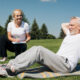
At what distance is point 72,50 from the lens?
217 inches

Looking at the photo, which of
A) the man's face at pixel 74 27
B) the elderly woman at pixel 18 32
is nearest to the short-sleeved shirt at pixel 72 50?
the man's face at pixel 74 27

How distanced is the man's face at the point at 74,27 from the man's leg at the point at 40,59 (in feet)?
2.77

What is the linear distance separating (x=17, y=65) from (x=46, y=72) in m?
0.87

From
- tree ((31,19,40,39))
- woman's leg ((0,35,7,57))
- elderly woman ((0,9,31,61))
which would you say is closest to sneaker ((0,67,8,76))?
elderly woman ((0,9,31,61))

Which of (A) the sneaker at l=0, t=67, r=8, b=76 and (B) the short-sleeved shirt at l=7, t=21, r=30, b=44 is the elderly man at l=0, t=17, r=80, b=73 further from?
(B) the short-sleeved shirt at l=7, t=21, r=30, b=44

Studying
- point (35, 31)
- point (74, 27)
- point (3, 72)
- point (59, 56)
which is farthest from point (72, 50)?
point (35, 31)

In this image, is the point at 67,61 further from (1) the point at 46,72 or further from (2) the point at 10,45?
(2) the point at 10,45

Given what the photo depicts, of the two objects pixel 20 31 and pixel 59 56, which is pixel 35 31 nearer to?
pixel 20 31

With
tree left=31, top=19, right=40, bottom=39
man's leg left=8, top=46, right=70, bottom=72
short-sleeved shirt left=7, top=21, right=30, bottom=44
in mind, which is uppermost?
short-sleeved shirt left=7, top=21, right=30, bottom=44

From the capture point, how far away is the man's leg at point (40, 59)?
5.07m

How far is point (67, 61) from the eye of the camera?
17.5 ft

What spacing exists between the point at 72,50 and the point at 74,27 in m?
0.60

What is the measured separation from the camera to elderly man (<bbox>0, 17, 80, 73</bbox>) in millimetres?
5102

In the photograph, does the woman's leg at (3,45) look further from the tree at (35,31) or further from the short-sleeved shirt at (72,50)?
the tree at (35,31)
